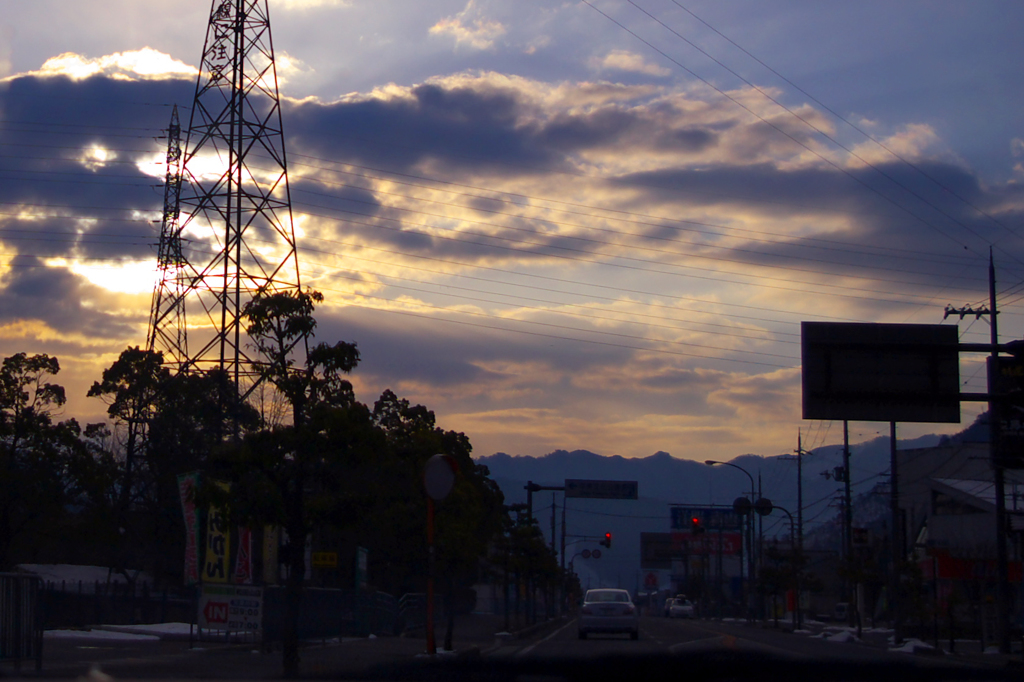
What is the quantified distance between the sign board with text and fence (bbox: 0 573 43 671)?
18.8 ft

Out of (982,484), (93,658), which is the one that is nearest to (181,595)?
(93,658)

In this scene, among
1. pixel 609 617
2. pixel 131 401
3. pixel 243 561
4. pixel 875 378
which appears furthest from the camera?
pixel 131 401

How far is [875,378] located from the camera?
16.6 meters

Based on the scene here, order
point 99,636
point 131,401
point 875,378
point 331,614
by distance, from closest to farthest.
A: 1. point 875,378
2. point 99,636
3. point 331,614
4. point 131,401

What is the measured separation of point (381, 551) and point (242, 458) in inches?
1623

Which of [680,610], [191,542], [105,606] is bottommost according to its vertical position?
[680,610]

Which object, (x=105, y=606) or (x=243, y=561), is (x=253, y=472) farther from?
(x=105, y=606)

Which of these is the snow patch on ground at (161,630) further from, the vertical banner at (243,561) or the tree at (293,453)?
the tree at (293,453)

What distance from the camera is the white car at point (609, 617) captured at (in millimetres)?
28312

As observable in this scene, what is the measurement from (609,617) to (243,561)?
11.1 metres

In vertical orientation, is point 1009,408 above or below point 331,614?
above

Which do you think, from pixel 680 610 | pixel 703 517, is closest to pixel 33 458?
pixel 680 610

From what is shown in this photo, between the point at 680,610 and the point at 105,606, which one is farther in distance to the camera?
the point at 680,610

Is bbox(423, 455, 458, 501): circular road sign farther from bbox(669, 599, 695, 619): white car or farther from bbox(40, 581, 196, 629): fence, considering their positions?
bbox(669, 599, 695, 619): white car
